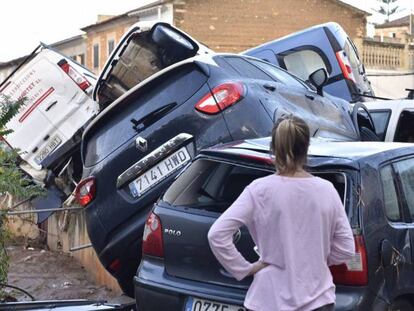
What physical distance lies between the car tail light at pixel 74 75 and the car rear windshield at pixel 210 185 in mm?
4140

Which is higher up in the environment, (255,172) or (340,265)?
(255,172)

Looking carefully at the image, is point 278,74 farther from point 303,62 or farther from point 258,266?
point 303,62

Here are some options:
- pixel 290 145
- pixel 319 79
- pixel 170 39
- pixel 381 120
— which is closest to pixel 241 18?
pixel 381 120

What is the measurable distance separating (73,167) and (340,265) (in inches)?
197

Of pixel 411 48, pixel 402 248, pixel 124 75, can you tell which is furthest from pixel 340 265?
pixel 411 48

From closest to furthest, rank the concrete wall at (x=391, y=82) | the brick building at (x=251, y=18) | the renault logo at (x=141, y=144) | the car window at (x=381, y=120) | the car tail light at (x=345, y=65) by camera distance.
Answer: the renault logo at (x=141, y=144), the car window at (x=381, y=120), the car tail light at (x=345, y=65), the concrete wall at (x=391, y=82), the brick building at (x=251, y=18)

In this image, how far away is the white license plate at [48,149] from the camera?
8.14 metres

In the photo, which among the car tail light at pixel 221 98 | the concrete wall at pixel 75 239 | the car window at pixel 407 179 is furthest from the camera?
the concrete wall at pixel 75 239

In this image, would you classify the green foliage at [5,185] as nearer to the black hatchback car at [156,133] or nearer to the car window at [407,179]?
the black hatchback car at [156,133]

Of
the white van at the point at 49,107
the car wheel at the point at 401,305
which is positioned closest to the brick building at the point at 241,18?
the white van at the point at 49,107

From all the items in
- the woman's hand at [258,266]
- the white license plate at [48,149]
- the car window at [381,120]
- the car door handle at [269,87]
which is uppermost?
the car door handle at [269,87]

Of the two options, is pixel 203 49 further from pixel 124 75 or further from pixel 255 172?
pixel 255 172

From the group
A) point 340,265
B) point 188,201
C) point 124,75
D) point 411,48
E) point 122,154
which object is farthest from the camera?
point 411,48

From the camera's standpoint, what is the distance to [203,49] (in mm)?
7074
